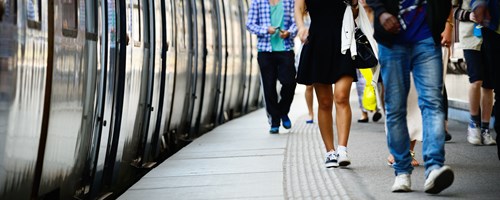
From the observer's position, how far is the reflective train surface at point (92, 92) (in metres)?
5.42

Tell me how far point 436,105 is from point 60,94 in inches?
83.4

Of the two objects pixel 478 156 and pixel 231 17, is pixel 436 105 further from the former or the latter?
pixel 231 17

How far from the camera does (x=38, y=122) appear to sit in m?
5.82

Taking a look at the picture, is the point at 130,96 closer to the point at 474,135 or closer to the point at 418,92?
the point at 418,92

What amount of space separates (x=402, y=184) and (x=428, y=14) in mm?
991

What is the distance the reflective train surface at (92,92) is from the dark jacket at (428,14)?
1.73m

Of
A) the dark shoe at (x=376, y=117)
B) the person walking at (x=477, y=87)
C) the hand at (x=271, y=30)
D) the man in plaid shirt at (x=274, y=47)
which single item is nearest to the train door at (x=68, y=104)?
the person walking at (x=477, y=87)

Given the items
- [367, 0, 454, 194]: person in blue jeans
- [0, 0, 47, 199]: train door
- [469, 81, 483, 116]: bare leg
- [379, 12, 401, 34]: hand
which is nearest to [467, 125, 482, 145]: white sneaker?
[469, 81, 483, 116]: bare leg

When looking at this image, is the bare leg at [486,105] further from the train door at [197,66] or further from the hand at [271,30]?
the train door at [197,66]

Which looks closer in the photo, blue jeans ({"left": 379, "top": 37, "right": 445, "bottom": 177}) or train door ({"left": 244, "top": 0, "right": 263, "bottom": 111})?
blue jeans ({"left": 379, "top": 37, "right": 445, "bottom": 177})

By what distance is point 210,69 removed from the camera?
15.0 metres

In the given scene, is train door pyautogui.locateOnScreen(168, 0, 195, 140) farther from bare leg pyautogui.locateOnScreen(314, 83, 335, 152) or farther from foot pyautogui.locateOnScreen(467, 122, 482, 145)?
bare leg pyautogui.locateOnScreen(314, 83, 335, 152)

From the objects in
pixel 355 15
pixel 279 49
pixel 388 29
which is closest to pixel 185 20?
pixel 279 49

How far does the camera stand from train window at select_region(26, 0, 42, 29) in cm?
545
